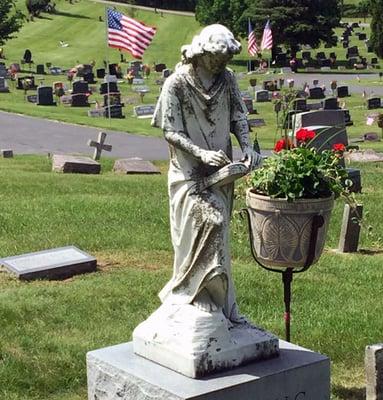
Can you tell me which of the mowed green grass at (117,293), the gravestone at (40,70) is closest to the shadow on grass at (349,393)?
the mowed green grass at (117,293)

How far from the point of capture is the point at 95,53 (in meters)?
61.2

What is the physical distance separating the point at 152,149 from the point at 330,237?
1242cm

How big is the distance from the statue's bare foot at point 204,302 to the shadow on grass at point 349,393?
190 centimetres

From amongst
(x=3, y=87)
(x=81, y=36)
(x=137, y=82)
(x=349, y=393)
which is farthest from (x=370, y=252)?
(x=81, y=36)

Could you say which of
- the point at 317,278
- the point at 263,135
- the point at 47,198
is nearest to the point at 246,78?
the point at 263,135

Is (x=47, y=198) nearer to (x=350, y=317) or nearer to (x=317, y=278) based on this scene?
(x=317, y=278)

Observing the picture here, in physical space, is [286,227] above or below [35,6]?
below

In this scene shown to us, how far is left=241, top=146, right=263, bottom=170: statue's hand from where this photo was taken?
5430mm

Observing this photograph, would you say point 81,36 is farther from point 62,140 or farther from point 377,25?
point 62,140

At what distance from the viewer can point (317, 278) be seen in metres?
10.0

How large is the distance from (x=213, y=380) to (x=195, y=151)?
1.40m

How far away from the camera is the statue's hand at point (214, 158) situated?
5.22 metres

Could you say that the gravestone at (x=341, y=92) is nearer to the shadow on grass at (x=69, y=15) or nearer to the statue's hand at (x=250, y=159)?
the statue's hand at (x=250, y=159)

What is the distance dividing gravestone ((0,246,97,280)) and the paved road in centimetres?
1245
